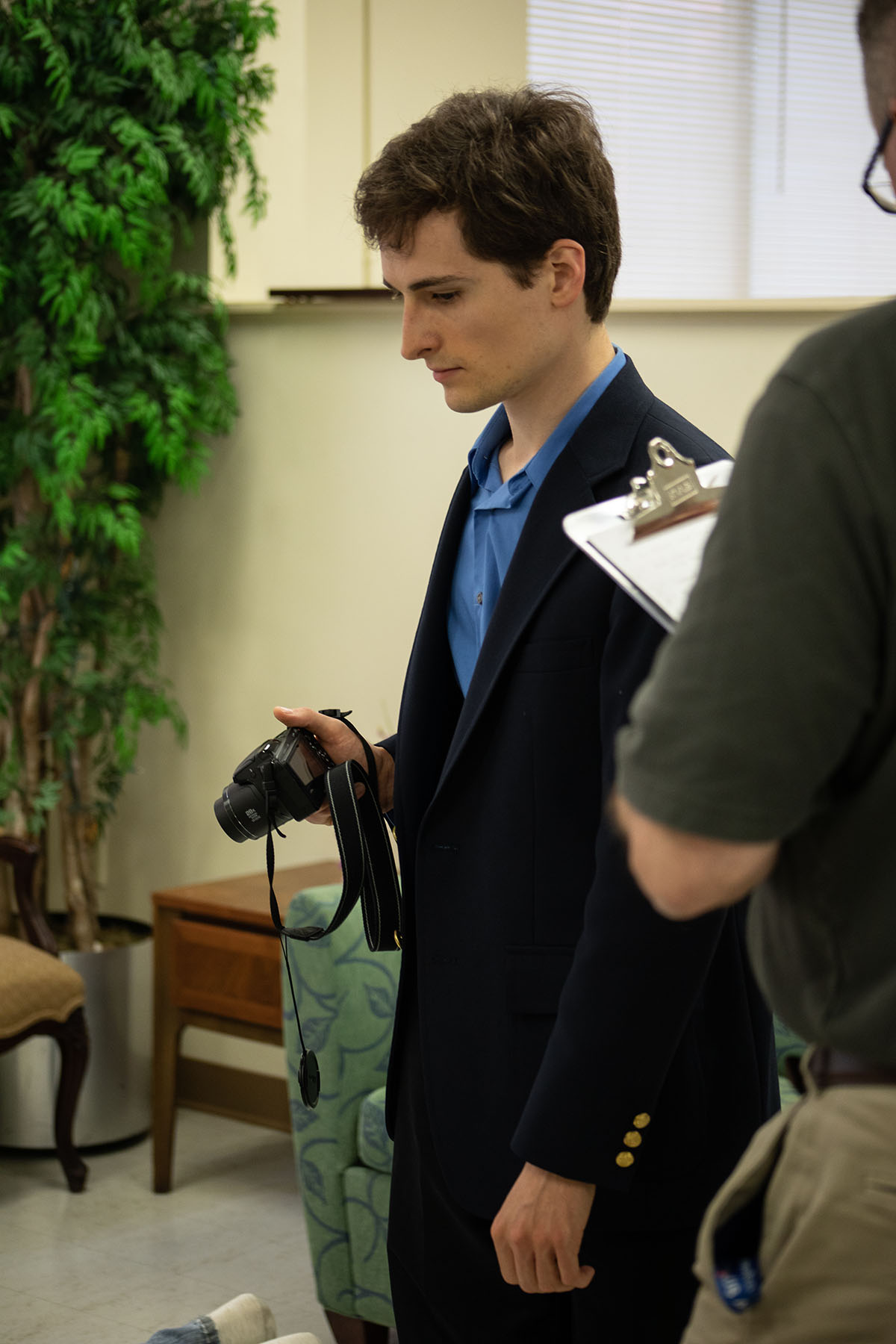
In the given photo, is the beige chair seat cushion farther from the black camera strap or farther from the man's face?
the man's face

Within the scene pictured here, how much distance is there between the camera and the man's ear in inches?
46.2

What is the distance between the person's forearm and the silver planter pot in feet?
9.18

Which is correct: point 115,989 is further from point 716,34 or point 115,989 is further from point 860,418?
point 860,418

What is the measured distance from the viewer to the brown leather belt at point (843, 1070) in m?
0.65

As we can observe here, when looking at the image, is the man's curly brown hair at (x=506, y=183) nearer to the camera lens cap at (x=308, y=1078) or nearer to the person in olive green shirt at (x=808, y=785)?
the person in olive green shirt at (x=808, y=785)

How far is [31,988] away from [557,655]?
220 centimetres

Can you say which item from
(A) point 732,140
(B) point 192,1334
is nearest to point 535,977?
(B) point 192,1334

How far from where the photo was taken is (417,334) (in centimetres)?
120

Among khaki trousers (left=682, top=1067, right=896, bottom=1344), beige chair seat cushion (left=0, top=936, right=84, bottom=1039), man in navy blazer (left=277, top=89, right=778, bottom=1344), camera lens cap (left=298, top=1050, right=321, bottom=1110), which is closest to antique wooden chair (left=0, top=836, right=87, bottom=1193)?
beige chair seat cushion (left=0, top=936, right=84, bottom=1039)

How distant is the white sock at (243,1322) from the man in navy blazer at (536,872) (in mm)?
618

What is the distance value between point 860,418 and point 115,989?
9.66ft

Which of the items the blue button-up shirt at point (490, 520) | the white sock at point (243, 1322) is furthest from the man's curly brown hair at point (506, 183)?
the white sock at point (243, 1322)

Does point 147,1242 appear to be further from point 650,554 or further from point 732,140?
point 732,140

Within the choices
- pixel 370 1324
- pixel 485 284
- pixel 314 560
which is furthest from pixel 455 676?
pixel 314 560
